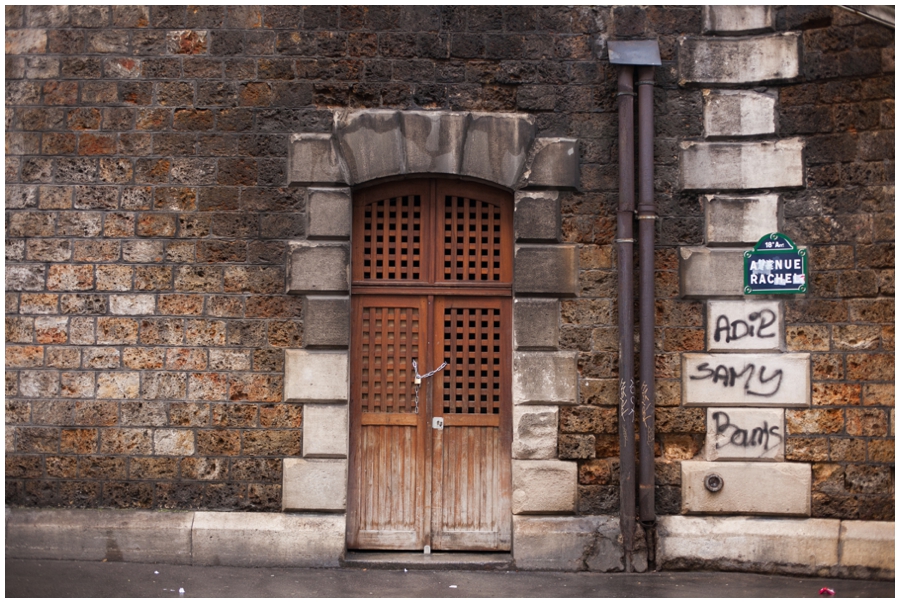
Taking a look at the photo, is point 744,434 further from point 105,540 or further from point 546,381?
point 105,540

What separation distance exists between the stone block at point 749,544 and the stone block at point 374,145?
3325 mm

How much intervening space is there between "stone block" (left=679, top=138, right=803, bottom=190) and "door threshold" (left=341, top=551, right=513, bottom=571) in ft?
10.3

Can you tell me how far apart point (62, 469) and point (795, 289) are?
18.5 feet

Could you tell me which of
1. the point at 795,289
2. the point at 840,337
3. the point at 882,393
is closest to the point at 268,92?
the point at 795,289

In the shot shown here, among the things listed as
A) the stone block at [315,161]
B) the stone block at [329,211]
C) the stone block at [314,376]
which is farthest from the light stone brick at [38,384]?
the stone block at [315,161]

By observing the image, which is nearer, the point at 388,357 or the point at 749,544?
the point at 749,544

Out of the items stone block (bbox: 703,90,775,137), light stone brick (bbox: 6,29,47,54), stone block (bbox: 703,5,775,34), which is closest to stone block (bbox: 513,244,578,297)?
stone block (bbox: 703,90,775,137)

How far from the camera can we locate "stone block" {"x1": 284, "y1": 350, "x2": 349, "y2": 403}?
546cm

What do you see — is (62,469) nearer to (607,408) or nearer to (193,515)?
(193,515)

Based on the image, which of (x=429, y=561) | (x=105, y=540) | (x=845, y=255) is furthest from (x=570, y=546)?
(x=105, y=540)

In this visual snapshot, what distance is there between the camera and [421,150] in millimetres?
5473

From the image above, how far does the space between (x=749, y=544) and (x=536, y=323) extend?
7.32 ft

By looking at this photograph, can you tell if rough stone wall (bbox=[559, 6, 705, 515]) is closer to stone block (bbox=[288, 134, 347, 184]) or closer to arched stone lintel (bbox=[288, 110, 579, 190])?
arched stone lintel (bbox=[288, 110, 579, 190])

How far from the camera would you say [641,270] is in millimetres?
5402
